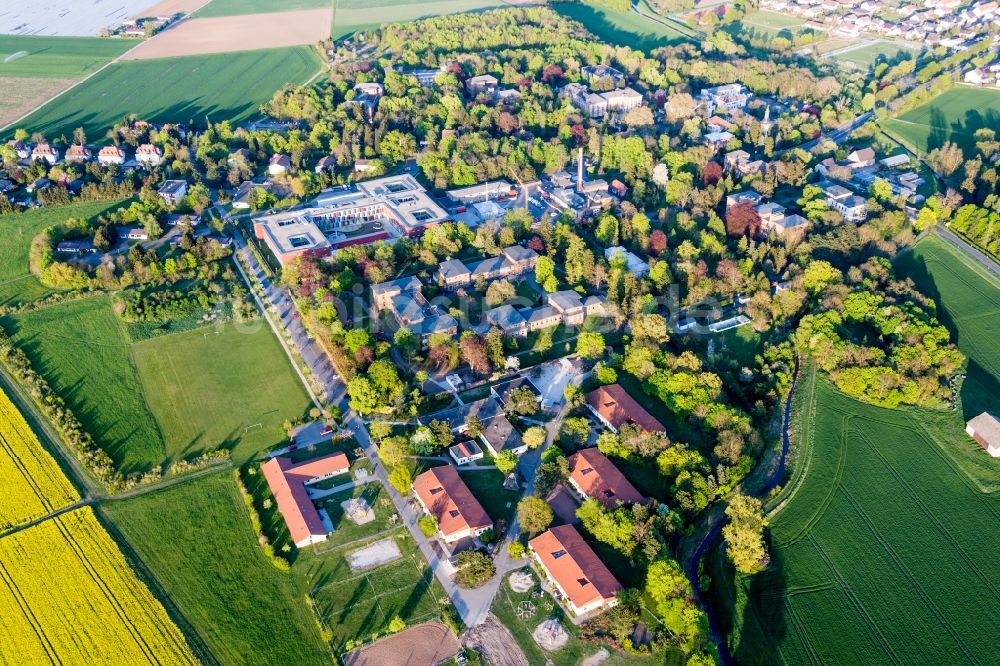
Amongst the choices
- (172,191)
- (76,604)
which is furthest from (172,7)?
(76,604)

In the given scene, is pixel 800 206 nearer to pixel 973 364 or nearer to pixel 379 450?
pixel 973 364

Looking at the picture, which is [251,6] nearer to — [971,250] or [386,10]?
[386,10]

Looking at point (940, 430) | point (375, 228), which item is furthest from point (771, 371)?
point (375, 228)

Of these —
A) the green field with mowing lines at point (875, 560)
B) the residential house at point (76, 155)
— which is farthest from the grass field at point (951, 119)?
the residential house at point (76, 155)

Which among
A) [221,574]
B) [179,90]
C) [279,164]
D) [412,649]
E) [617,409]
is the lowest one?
[221,574]

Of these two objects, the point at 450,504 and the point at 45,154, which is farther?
the point at 45,154
